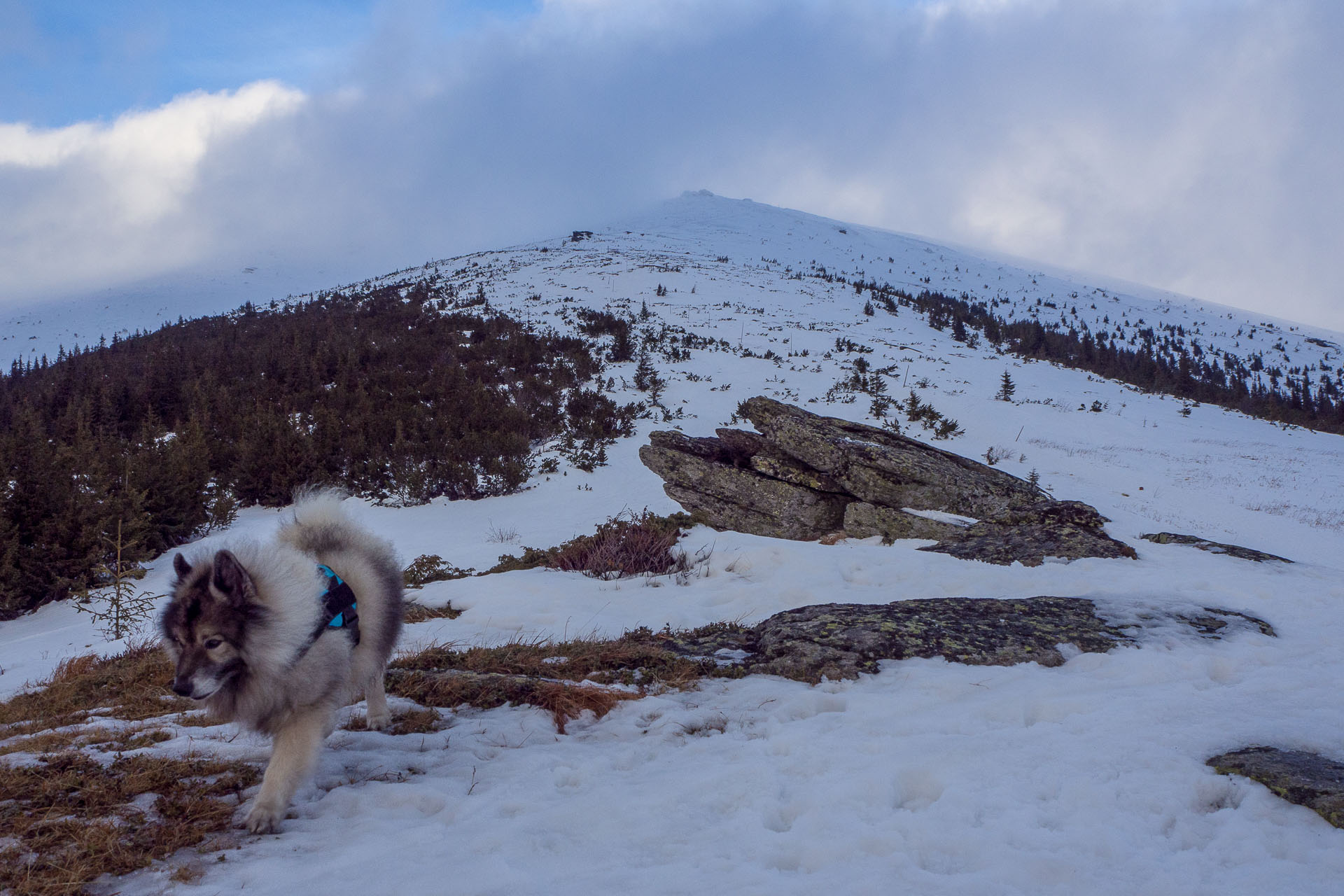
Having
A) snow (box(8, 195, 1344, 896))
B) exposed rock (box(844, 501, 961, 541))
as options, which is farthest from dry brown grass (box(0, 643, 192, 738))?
exposed rock (box(844, 501, 961, 541))

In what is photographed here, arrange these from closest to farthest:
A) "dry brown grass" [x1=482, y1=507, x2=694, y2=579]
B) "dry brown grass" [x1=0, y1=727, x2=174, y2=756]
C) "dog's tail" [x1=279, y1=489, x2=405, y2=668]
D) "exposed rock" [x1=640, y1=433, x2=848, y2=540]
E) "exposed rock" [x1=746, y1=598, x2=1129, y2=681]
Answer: "dry brown grass" [x1=0, y1=727, x2=174, y2=756], "dog's tail" [x1=279, y1=489, x2=405, y2=668], "exposed rock" [x1=746, y1=598, x2=1129, y2=681], "dry brown grass" [x1=482, y1=507, x2=694, y2=579], "exposed rock" [x1=640, y1=433, x2=848, y2=540]

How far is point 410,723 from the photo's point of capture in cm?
340

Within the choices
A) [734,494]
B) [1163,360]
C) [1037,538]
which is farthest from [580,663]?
[1163,360]

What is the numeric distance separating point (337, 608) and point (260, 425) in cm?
1242

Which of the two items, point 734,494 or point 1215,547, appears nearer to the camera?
point 1215,547

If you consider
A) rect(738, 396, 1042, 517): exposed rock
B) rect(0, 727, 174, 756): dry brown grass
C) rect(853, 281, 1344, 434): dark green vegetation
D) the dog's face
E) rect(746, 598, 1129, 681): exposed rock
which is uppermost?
rect(853, 281, 1344, 434): dark green vegetation

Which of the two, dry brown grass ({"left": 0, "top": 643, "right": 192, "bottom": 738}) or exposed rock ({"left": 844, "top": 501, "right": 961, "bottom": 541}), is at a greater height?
exposed rock ({"left": 844, "top": 501, "right": 961, "bottom": 541})

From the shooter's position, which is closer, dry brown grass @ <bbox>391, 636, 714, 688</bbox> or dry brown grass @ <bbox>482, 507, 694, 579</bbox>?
dry brown grass @ <bbox>391, 636, 714, 688</bbox>

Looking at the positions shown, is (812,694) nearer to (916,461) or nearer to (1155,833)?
(1155,833)

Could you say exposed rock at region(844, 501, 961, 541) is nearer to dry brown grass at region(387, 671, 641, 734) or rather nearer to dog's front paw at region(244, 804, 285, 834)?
dry brown grass at region(387, 671, 641, 734)

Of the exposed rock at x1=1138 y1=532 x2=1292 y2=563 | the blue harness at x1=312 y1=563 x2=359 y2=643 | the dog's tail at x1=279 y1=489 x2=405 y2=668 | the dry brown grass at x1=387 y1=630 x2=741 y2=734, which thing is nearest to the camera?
the blue harness at x1=312 y1=563 x2=359 y2=643

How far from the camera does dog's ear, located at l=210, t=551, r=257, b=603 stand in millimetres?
2418

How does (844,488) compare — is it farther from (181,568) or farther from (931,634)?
(181,568)

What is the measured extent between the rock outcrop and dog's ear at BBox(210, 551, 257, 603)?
667 cm
